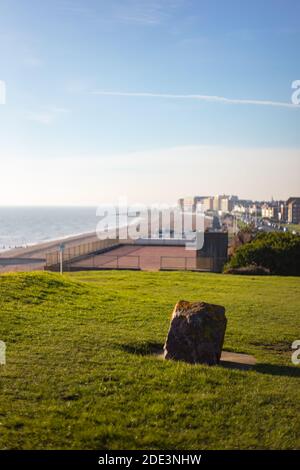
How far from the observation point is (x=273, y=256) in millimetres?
28766

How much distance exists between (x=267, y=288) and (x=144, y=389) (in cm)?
1475

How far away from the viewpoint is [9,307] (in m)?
12.5

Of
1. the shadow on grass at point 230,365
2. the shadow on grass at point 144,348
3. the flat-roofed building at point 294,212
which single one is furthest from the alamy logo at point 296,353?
the flat-roofed building at point 294,212

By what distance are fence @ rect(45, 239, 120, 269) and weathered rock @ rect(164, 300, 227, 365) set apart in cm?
2370

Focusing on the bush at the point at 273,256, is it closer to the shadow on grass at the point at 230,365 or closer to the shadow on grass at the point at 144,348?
the shadow on grass at the point at 144,348

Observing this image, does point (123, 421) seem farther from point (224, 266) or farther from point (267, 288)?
point (224, 266)

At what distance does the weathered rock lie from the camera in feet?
28.5

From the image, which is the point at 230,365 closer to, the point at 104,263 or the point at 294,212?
the point at 104,263

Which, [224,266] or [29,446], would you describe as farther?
[224,266]

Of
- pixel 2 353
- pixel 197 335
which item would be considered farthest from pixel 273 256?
pixel 2 353

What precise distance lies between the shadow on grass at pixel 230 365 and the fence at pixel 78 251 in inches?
889

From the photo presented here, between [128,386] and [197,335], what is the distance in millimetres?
1857

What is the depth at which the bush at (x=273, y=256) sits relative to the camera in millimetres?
28359

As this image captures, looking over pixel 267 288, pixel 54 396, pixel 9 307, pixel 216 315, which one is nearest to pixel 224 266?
pixel 267 288
